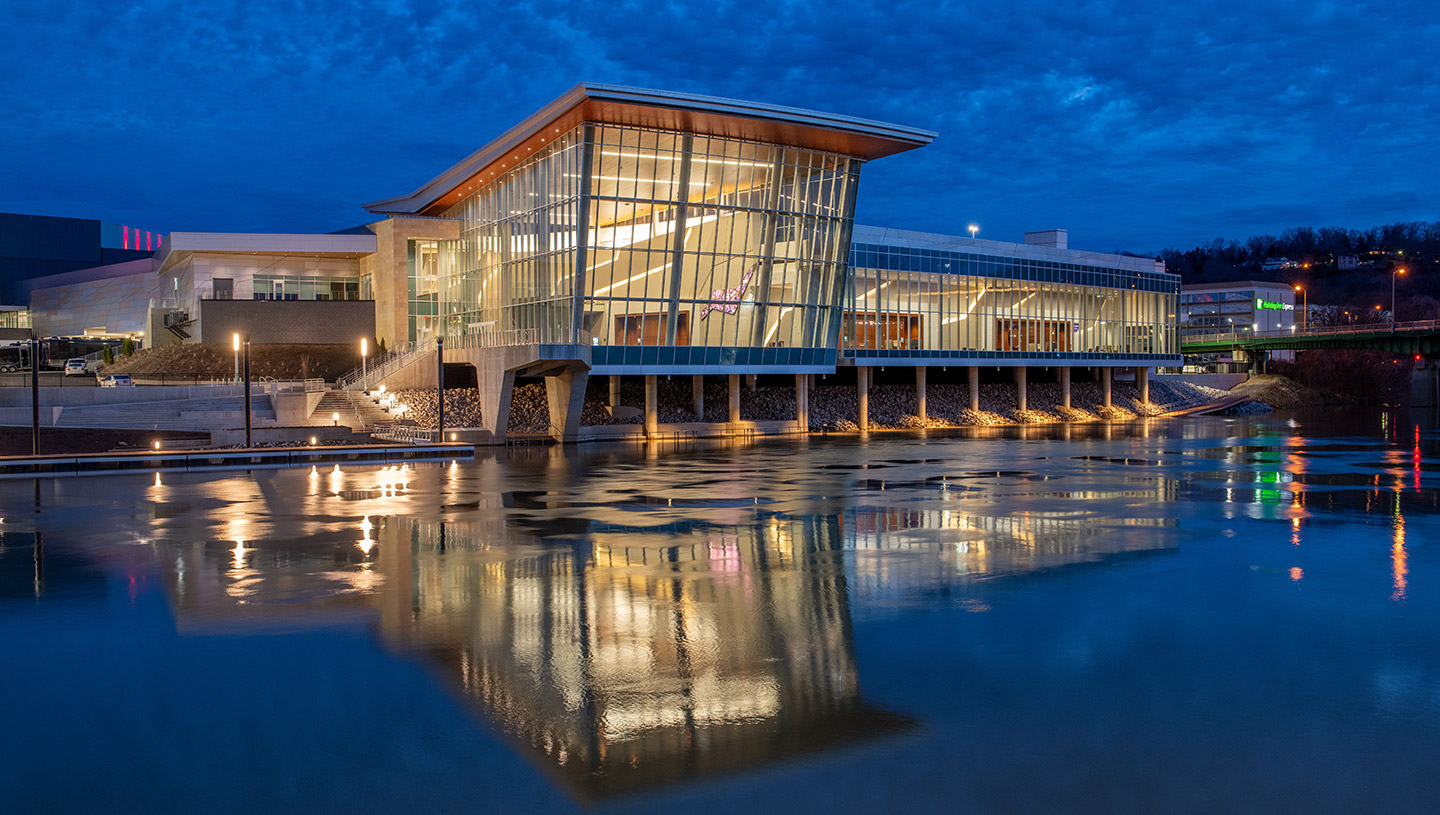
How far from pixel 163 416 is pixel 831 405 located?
36.2 metres

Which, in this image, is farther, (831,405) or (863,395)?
(831,405)

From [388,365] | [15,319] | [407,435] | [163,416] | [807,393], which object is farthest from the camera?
[15,319]

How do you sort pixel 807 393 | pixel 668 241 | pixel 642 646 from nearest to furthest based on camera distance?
1. pixel 642 646
2. pixel 668 241
3. pixel 807 393

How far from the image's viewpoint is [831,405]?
214 ft

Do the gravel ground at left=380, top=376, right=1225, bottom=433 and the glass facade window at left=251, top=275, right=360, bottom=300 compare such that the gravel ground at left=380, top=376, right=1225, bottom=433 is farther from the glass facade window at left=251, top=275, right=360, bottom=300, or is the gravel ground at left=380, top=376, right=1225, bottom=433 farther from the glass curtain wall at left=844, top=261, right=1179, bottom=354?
the glass facade window at left=251, top=275, right=360, bottom=300

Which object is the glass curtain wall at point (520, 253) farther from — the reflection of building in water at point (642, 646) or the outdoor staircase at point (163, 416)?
the reflection of building in water at point (642, 646)

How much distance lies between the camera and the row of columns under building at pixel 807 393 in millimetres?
52969

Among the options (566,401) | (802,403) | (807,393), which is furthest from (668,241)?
(807,393)

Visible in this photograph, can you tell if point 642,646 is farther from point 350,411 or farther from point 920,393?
point 920,393

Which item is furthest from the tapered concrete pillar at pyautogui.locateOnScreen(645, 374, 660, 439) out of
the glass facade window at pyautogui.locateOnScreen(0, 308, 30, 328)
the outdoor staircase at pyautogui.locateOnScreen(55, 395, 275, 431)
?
the glass facade window at pyautogui.locateOnScreen(0, 308, 30, 328)

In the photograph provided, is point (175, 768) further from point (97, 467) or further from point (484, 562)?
point (97, 467)

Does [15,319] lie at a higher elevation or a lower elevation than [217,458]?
higher

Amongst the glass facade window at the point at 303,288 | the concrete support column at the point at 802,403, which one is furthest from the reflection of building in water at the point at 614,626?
the glass facade window at the point at 303,288

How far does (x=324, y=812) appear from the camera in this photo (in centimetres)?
714
